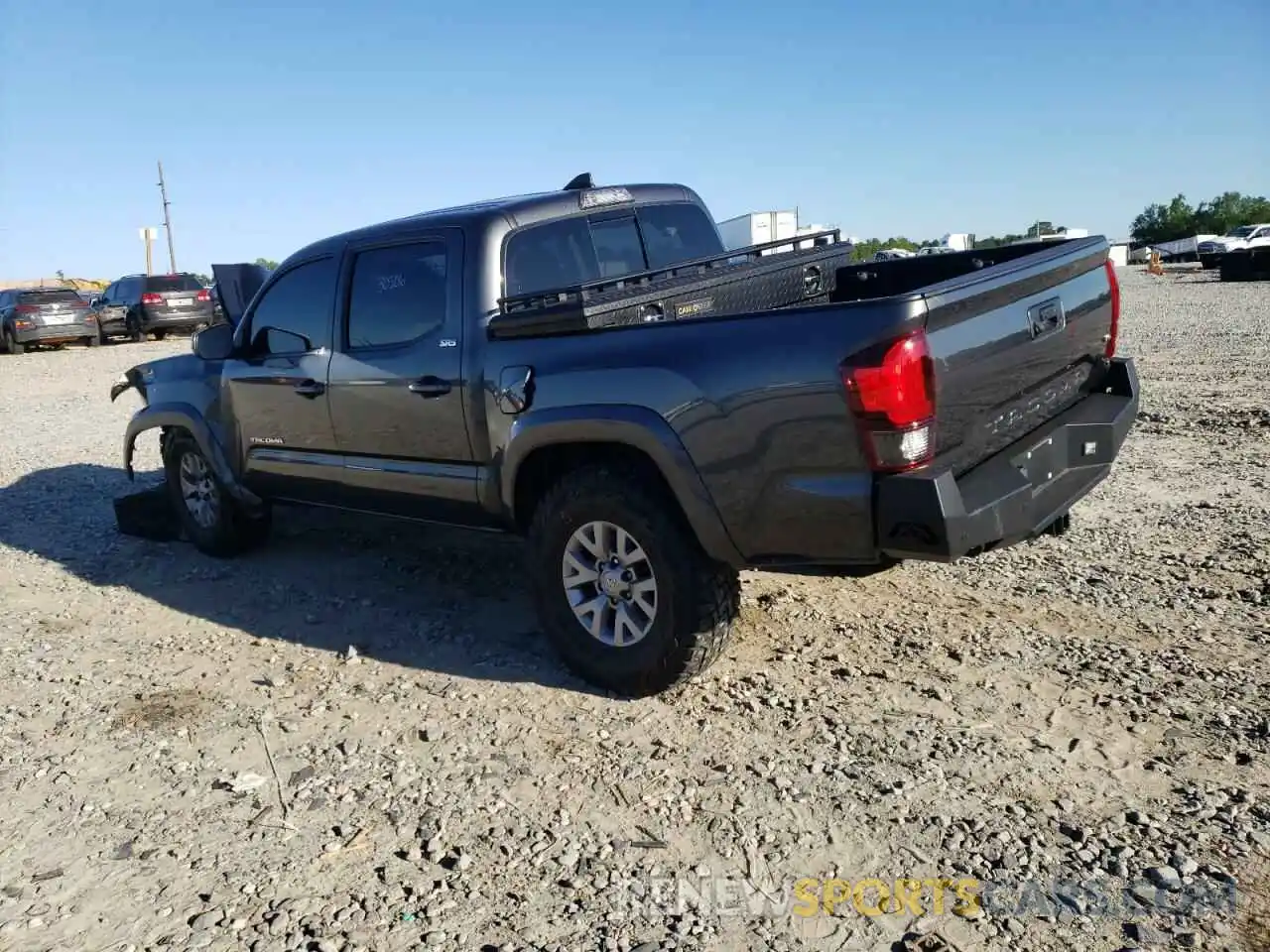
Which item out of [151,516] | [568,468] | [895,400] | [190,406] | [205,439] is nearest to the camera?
[895,400]

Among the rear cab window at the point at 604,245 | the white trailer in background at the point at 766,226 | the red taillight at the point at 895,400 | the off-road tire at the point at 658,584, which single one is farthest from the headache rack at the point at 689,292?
the white trailer in background at the point at 766,226

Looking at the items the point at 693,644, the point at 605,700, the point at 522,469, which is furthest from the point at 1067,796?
the point at 522,469

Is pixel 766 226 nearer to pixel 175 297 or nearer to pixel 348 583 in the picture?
pixel 175 297

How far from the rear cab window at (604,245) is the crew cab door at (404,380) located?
0.94 ft

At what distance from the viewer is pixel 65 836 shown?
337 centimetres

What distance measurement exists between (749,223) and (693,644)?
21697 millimetres

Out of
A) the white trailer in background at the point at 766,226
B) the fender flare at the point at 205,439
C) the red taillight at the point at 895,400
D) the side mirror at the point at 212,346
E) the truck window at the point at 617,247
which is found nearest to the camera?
the red taillight at the point at 895,400

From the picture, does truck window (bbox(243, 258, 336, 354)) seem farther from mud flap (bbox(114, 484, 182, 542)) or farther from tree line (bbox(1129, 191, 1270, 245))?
tree line (bbox(1129, 191, 1270, 245))

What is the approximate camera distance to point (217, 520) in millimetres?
6324

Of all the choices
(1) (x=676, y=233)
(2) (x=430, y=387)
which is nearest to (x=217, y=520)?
(2) (x=430, y=387)

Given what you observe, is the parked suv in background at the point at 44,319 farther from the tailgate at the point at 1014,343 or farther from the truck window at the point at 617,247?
the tailgate at the point at 1014,343

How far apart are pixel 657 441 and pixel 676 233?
6.53 ft

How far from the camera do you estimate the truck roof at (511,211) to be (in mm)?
4520

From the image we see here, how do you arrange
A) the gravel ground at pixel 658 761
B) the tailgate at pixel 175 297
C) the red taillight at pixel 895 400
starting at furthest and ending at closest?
the tailgate at pixel 175 297
the red taillight at pixel 895 400
the gravel ground at pixel 658 761
